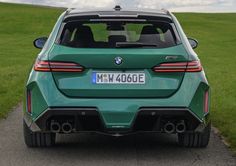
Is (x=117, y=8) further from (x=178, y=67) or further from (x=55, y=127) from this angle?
(x=55, y=127)

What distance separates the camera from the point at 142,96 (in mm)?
6152

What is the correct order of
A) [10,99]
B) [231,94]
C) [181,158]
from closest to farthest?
1. [181,158]
2. [10,99]
3. [231,94]

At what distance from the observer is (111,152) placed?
6.79 meters

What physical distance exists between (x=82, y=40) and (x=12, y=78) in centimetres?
1031

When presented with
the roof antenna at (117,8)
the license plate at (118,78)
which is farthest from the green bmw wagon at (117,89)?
the roof antenna at (117,8)

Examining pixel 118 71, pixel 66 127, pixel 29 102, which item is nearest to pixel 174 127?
pixel 118 71

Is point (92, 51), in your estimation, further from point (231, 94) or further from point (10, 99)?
point (231, 94)

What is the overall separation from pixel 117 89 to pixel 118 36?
72cm

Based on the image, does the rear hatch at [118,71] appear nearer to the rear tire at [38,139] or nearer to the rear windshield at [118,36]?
the rear windshield at [118,36]

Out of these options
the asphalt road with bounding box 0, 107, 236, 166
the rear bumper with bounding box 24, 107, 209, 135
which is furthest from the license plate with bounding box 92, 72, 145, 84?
the asphalt road with bounding box 0, 107, 236, 166

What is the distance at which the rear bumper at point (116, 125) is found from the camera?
6105 millimetres

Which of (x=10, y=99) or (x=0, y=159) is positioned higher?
(x=0, y=159)

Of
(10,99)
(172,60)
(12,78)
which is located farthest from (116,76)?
(12,78)

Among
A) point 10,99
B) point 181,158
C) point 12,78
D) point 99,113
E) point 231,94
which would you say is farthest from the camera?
point 12,78
